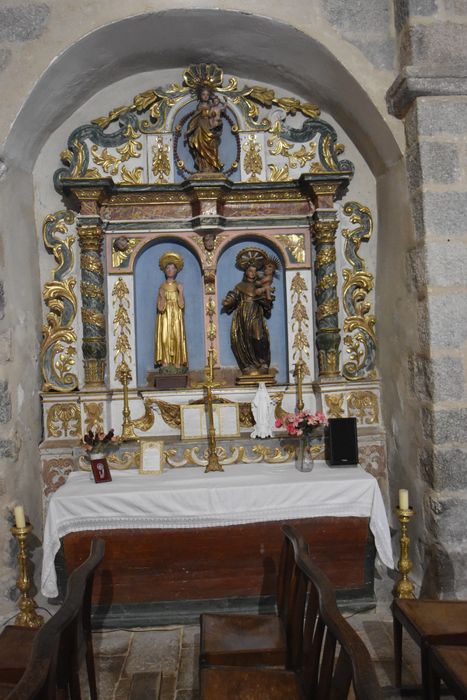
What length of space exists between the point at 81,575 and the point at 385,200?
3353mm

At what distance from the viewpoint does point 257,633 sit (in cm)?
275

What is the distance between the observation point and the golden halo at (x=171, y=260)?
4.81 m

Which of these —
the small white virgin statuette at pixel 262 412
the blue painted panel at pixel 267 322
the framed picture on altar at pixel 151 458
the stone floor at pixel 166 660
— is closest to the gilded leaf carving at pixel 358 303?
the blue painted panel at pixel 267 322

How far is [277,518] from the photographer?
150 inches

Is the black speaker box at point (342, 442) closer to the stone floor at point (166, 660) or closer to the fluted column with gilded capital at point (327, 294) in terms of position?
the fluted column with gilded capital at point (327, 294)

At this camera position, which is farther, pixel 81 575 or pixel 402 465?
pixel 402 465

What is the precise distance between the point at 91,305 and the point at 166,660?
2.38 meters

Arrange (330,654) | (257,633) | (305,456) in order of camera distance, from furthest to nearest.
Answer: (305,456), (257,633), (330,654)

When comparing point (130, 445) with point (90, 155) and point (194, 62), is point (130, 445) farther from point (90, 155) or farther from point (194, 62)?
point (194, 62)

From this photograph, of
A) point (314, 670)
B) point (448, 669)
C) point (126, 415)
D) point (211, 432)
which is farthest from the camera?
point (126, 415)

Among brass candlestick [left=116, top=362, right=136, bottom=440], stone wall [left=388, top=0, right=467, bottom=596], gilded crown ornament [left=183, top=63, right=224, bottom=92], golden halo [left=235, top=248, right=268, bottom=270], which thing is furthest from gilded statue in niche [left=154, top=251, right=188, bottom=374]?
stone wall [left=388, top=0, right=467, bottom=596]

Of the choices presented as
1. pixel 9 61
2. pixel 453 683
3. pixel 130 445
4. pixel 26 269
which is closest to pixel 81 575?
pixel 453 683

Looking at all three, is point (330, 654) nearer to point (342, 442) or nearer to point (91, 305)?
point (342, 442)

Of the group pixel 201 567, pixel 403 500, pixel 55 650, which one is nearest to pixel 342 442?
pixel 403 500
